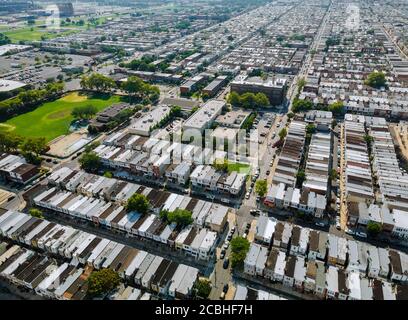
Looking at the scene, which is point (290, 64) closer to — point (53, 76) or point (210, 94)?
point (210, 94)

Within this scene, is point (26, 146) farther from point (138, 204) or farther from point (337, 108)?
point (337, 108)

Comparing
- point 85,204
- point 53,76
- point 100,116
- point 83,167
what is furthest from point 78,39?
point 85,204

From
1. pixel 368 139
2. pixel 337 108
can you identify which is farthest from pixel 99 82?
pixel 368 139

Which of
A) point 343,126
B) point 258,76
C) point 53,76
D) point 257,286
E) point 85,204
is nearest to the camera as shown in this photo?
point 257,286

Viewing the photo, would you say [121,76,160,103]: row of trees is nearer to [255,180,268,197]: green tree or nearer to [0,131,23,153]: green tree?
[0,131,23,153]: green tree

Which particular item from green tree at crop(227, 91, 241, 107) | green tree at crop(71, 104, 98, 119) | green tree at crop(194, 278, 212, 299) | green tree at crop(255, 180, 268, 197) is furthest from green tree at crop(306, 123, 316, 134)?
green tree at crop(71, 104, 98, 119)

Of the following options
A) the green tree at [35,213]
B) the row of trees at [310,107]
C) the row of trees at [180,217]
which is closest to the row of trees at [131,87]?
the row of trees at [310,107]
